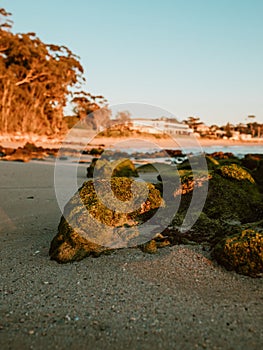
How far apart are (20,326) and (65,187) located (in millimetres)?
5307

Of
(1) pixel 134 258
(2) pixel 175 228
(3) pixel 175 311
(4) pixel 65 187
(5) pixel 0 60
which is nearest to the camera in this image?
(3) pixel 175 311

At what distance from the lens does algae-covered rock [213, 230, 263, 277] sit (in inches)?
99.4

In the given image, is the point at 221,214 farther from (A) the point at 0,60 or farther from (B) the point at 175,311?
(A) the point at 0,60

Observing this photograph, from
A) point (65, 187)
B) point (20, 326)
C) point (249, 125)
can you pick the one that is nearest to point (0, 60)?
point (65, 187)

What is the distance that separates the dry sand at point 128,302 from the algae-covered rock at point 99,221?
0.13 meters

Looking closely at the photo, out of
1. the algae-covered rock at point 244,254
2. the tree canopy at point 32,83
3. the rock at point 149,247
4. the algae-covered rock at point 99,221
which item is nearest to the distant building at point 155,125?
the algae-covered rock at point 99,221

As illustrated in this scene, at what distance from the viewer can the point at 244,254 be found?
2.56m

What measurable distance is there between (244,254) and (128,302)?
37.9 inches

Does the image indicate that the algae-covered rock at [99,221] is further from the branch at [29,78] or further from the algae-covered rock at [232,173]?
the branch at [29,78]

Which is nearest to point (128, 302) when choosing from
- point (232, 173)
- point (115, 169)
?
point (232, 173)

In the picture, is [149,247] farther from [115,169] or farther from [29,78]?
[29,78]

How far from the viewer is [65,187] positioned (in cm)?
722

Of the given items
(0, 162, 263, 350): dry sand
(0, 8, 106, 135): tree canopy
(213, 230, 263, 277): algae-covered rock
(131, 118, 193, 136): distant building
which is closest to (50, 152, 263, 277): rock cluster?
(213, 230, 263, 277): algae-covered rock

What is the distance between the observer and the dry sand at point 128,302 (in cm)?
189
